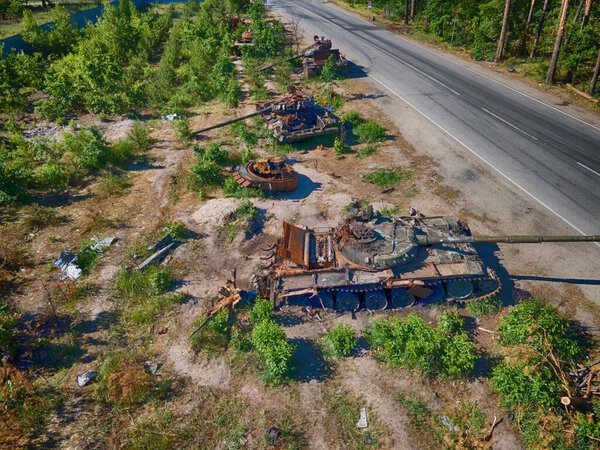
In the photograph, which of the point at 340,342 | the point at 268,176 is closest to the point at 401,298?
the point at 340,342

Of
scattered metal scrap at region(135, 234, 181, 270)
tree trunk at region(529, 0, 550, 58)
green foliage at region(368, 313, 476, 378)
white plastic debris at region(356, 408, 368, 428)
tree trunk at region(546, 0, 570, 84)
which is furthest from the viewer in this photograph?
tree trunk at region(529, 0, 550, 58)

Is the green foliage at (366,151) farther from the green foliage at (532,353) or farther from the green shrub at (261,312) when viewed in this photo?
the green shrub at (261,312)

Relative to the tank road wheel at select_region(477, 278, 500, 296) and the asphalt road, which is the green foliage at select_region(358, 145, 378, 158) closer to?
the asphalt road

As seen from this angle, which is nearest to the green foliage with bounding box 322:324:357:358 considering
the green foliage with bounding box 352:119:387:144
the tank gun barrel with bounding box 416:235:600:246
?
the tank gun barrel with bounding box 416:235:600:246

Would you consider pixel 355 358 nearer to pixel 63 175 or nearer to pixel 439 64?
pixel 63 175

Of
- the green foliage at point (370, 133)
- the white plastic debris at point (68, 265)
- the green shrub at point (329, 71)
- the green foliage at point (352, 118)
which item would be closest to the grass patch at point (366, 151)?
the green foliage at point (370, 133)

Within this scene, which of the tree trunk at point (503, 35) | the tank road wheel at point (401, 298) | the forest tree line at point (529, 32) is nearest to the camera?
the tank road wheel at point (401, 298)
